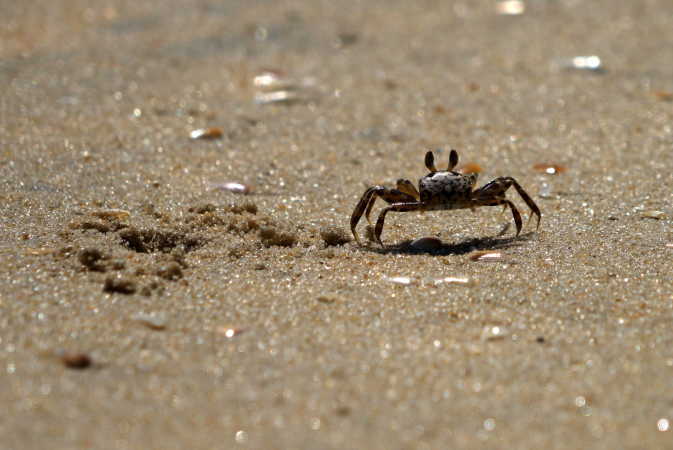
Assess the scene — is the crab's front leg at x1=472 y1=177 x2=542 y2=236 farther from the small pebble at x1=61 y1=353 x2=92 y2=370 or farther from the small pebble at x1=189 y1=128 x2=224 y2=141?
the small pebble at x1=61 y1=353 x2=92 y2=370

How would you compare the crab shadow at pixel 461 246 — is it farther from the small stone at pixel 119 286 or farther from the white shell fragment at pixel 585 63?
the white shell fragment at pixel 585 63

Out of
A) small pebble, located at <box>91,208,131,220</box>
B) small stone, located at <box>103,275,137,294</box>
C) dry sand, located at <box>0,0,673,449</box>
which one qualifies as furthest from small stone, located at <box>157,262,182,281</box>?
small pebble, located at <box>91,208,131,220</box>

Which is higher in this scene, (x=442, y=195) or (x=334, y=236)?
(x=442, y=195)

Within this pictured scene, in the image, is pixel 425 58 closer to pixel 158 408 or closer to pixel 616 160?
pixel 616 160

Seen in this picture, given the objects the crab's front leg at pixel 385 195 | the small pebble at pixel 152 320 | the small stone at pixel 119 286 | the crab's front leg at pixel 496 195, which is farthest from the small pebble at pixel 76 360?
the crab's front leg at pixel 496 195

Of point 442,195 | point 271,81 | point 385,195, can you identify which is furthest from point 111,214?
point 271,81

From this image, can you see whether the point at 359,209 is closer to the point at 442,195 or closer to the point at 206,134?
the point at 442,195
